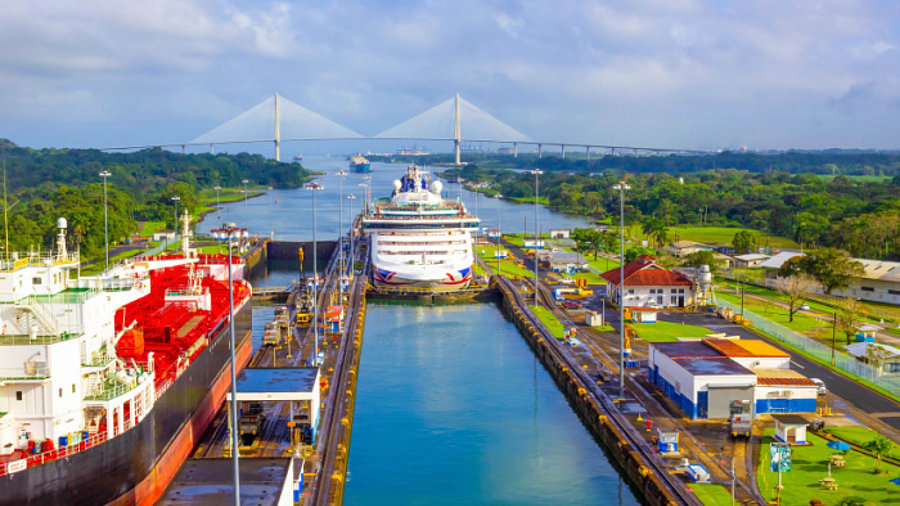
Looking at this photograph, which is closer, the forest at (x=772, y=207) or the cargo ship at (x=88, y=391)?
the cargo ship at (x=88, y=391)

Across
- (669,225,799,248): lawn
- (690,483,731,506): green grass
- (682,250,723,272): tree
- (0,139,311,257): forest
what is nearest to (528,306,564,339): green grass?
(682,250,723,272): tree

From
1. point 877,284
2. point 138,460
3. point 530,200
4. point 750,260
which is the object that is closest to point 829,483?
point 138,460

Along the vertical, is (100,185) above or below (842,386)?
above

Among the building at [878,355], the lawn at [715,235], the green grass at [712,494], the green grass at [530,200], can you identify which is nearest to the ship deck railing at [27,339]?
the green grass at [712,494]

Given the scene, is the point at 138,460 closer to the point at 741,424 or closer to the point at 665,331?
the point at 741,424

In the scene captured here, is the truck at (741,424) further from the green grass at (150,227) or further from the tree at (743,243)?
the green grass at (150,227)

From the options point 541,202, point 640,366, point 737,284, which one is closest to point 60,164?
point 541,202
